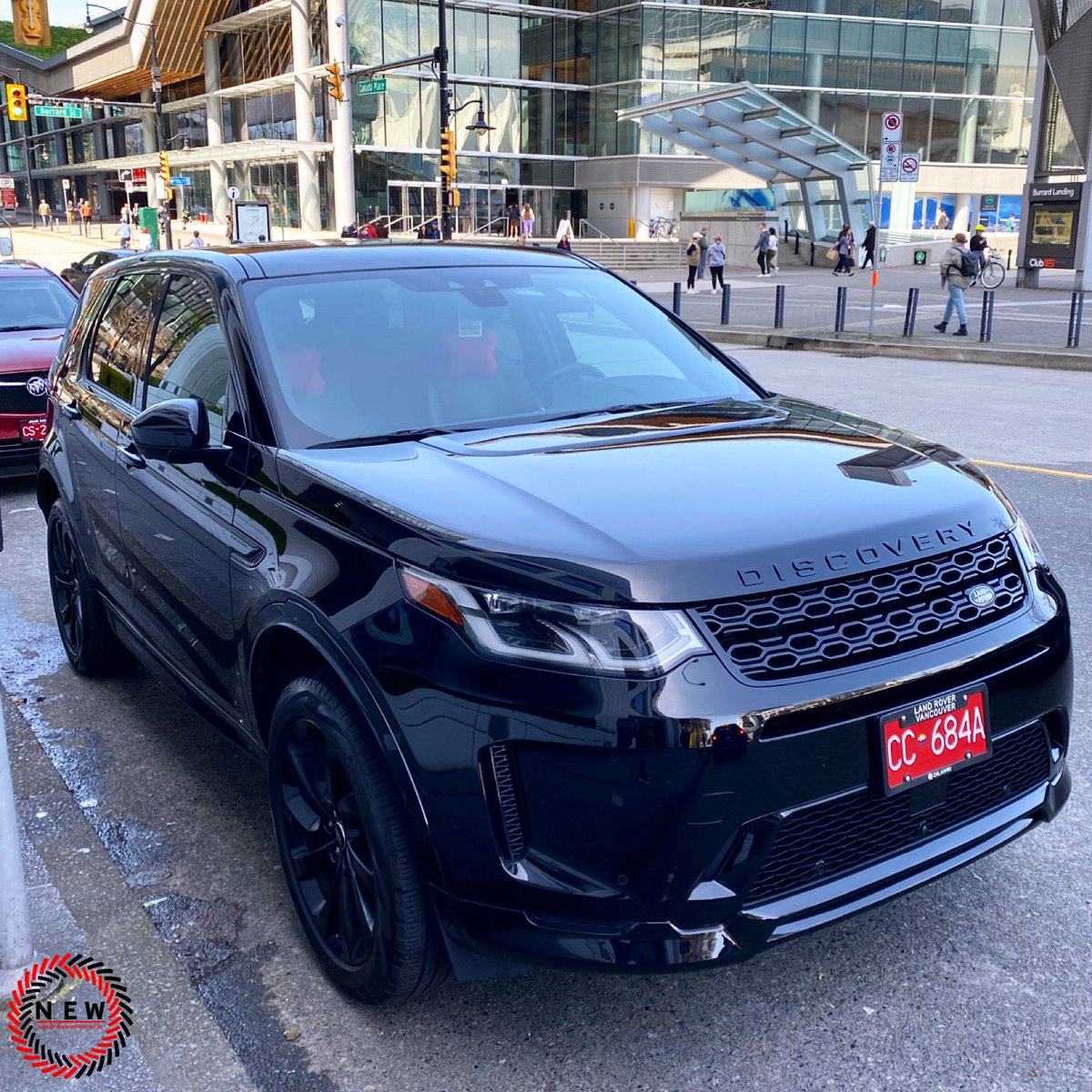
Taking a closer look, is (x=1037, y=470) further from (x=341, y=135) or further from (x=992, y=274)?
(x=341, y=135)

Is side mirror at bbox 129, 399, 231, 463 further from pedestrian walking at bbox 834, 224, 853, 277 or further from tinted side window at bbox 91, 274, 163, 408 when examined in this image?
pedestrian walking at bbox 834, 224, 853, 277

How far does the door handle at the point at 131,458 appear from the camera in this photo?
394cm

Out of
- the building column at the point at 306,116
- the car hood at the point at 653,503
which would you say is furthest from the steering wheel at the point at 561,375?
the building column at the point at 306,116

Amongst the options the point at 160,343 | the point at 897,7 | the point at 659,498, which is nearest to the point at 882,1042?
the point at 659,498

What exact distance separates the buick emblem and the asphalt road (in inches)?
37.9

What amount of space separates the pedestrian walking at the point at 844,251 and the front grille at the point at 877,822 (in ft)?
123

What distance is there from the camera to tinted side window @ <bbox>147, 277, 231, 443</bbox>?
11.5ft

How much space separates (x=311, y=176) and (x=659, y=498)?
173ft

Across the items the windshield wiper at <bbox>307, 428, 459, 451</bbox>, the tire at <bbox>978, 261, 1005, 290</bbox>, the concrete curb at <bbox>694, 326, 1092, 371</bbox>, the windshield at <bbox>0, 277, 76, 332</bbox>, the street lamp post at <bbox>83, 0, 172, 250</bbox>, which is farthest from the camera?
the street lamp post at <bbox>83, 0, 172, 250</bbox>

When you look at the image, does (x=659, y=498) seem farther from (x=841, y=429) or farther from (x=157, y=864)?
(x=157, y=864)

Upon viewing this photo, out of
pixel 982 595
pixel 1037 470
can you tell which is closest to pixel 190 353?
pixel 982 595

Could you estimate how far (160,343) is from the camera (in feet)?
13.4

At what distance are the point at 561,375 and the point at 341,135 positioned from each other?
50.0 m

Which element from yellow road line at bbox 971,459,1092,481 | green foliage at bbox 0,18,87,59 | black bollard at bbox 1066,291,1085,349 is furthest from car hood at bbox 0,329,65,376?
green foliage at bbox 0,18,87,59
